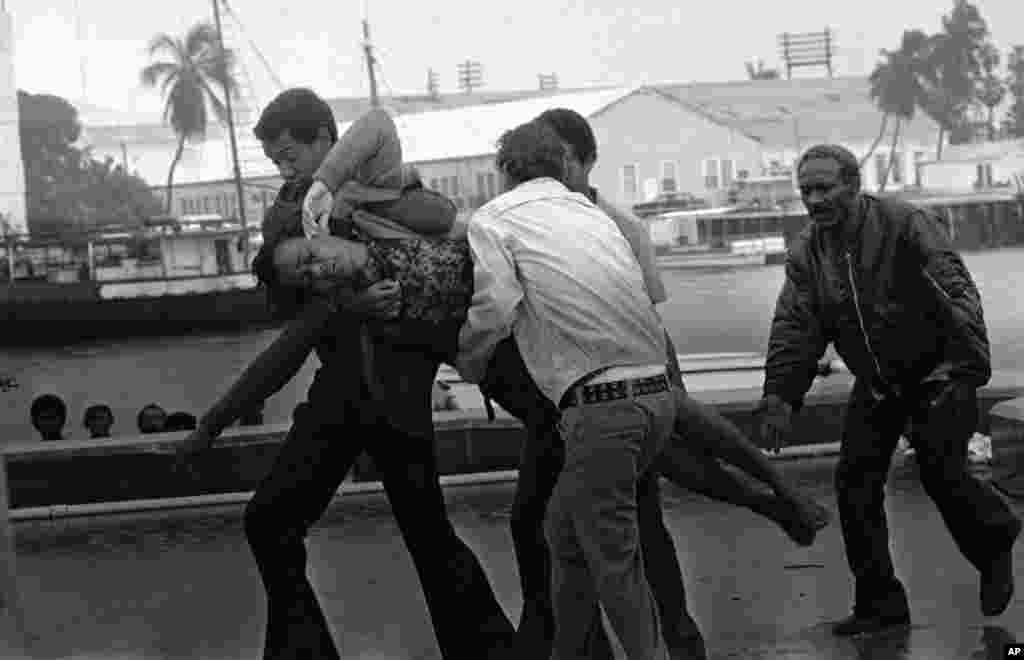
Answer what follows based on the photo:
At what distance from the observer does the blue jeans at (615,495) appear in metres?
4.91

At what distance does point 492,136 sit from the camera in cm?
5297

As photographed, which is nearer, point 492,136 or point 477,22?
point 492,136

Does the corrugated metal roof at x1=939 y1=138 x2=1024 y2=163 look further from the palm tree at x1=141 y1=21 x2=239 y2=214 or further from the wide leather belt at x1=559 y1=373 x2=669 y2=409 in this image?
the wide leather belt at x1=559 y1=373 x2=669 y2=409

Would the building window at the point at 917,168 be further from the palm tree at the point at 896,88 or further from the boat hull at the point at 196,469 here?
the boat hull at the point at 196,469

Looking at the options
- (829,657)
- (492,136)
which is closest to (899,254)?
(829,657)

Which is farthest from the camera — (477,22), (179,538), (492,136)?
(477,22)

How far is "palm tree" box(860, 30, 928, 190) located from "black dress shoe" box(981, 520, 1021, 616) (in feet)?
195

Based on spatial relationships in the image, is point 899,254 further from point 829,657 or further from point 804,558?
point 804,558

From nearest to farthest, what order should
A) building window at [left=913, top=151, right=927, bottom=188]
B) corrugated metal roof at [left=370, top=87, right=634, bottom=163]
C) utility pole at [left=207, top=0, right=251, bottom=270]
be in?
corrugated metal roof at [left=370, top=87, right=634, bottom=163], utility pole at [left=207, top=0, right=251, bottom=270], building window at [left=913, top=151, right=927, bottom=188]

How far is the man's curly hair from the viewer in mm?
5223

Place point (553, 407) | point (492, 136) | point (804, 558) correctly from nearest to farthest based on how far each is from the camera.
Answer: point (553, 407), point (804, 558), point (492, 136)

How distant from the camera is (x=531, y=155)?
5.23 m

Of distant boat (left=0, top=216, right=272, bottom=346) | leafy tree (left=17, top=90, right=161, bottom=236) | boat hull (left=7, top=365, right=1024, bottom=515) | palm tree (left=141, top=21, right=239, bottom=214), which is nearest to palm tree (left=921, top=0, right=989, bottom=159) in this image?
distant boat (left=0, top=216, right=272, bottom=346)

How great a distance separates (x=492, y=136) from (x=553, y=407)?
47.8 m
